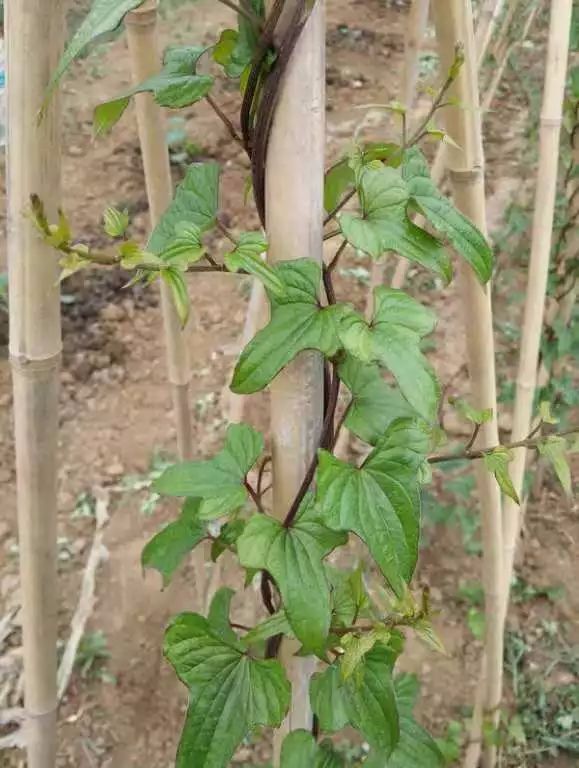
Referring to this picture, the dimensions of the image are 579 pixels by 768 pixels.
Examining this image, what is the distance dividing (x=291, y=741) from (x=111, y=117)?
0.41m

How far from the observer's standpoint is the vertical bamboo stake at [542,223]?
0.78 m

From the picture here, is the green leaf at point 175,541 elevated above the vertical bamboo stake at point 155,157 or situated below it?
below

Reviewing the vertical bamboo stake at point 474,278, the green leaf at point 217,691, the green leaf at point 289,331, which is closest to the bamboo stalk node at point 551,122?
the vertical bamboo stake at point 474,278

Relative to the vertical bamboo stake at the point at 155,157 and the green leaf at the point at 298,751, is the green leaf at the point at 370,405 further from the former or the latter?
the vertical bamboo stake at the point at 155,157

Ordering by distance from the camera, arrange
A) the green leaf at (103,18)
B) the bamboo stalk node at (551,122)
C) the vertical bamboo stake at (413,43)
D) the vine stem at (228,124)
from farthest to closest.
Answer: the vertical bamboo stake at (413,43), the bamboo stalk node at (551,122), the vine stem at (228,124), the green leaf at (103,18)

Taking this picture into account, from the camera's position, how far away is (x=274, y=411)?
517 mm

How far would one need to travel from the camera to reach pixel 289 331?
46 cm

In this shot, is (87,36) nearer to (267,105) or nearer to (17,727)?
(267,105)

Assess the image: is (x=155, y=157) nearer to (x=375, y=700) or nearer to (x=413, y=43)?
(x=413, y=43)

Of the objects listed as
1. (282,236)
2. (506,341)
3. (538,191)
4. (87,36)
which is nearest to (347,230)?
(282,236)

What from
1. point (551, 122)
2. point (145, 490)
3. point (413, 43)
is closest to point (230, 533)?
point (551, 122)

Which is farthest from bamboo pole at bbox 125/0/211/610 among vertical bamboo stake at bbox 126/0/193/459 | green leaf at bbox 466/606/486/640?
green leaf at bbox 466/606/486/640

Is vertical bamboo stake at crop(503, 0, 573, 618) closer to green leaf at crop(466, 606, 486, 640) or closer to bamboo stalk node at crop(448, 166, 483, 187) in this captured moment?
bamboo stalk node at crop(448, 166, 483, 187)

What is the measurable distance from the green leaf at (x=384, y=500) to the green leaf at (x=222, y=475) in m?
0.08
